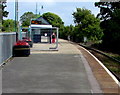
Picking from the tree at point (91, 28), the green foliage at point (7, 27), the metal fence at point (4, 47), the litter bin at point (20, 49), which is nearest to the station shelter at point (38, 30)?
the tree at point (91, 28)

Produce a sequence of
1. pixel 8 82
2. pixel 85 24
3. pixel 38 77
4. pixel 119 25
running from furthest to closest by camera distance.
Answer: pixel 85 24 → pixel 119 25 → pixel 38 77 → pixel 8 82

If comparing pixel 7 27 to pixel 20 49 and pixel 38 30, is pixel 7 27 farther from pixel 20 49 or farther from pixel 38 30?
pixel 20 49

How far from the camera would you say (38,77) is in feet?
35.2

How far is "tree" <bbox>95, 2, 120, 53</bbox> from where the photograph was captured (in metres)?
37.8

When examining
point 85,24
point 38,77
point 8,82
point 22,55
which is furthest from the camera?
point 85,24

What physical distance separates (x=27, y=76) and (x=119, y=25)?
28180mm

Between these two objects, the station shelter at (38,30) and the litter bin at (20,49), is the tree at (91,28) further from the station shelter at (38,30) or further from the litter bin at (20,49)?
the litter bin at (20,49)

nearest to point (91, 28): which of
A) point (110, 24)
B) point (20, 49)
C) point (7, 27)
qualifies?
point (110, 24)

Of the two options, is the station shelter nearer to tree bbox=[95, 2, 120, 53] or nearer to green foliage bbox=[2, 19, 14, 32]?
tree bbox=[95, 2, 120, 53]

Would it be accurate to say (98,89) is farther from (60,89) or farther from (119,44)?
(119,44)

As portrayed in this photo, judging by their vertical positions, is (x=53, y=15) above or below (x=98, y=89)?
above

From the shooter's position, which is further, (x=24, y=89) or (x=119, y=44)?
(x=119, y=44)

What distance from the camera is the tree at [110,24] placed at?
37812 millimetres

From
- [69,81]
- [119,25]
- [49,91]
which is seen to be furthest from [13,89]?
[119,25]
